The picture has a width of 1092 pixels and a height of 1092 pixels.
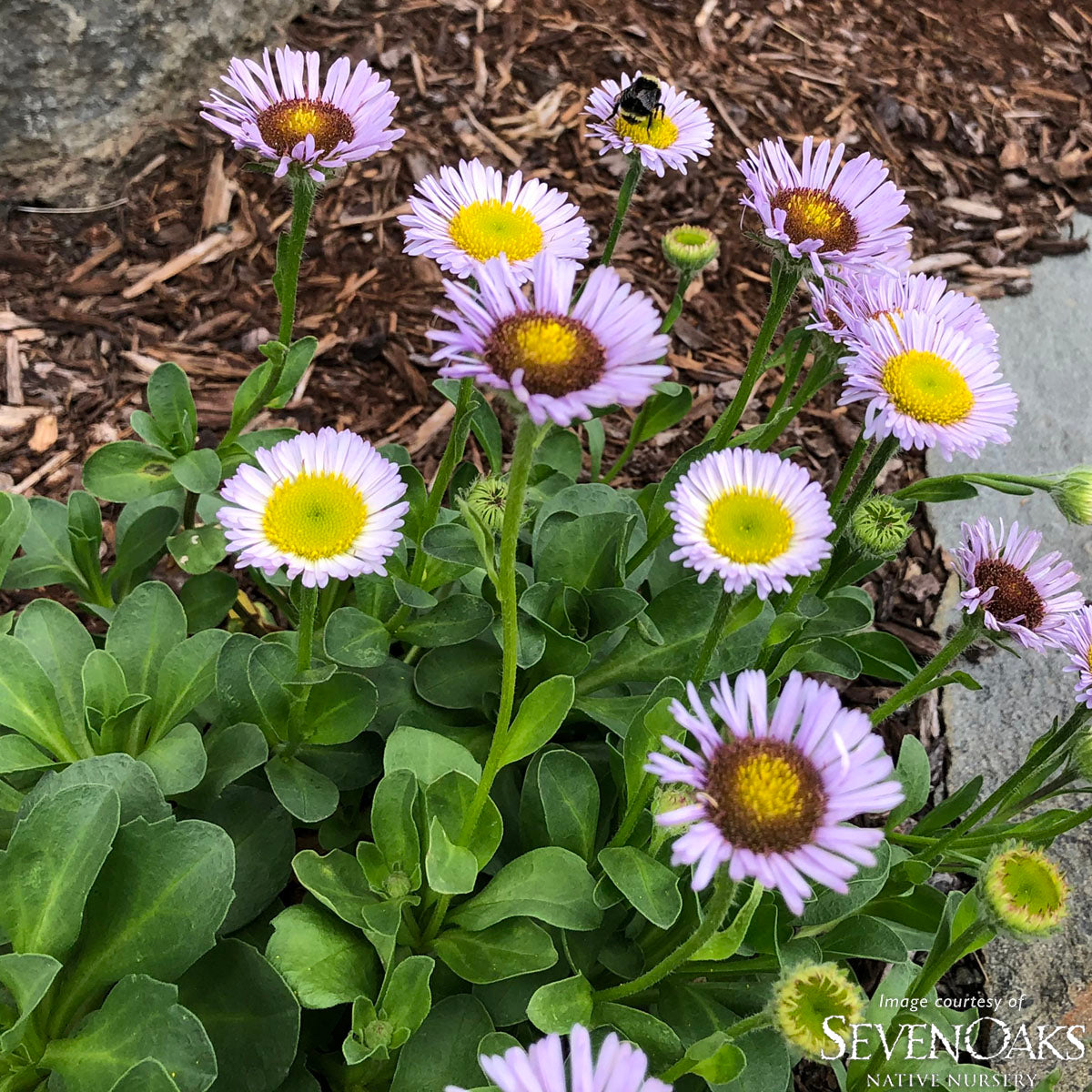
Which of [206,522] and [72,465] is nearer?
[206,522]

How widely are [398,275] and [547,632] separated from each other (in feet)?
5.92

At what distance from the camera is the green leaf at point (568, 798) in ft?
5.84

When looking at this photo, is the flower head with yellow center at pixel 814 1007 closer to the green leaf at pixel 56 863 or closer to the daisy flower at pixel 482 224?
the green leaf at pixel 56 863

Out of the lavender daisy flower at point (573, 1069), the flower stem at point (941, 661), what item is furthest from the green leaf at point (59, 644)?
the flower stem at point (941, 661)

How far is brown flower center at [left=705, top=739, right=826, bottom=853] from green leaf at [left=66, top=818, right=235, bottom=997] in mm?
749

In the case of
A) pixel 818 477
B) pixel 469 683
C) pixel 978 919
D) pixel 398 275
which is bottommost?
pixel 978 919

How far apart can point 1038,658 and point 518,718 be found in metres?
1.65

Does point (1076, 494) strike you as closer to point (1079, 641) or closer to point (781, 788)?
point (1079, 641)

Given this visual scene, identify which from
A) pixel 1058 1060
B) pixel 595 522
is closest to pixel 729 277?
pixel 595 522

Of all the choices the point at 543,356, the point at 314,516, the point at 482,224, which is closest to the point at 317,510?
the point at 314,516

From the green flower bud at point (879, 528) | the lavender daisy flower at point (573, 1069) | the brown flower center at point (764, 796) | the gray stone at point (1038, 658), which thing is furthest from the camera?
the gray stone at point (1038, 658)

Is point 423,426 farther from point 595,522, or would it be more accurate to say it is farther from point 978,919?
point 978,919

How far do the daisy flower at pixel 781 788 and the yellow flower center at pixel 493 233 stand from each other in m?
1.01

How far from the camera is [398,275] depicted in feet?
11.1
